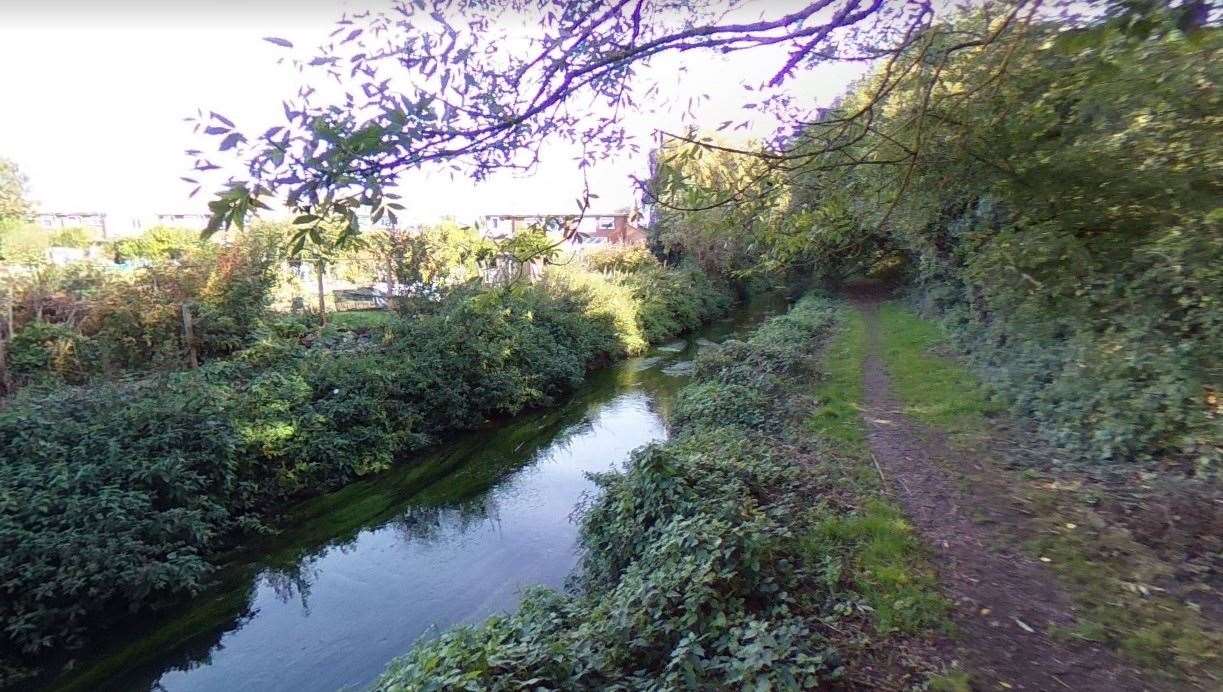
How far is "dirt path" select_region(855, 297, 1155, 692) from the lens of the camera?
3.18m

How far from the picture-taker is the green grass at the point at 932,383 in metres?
7.97

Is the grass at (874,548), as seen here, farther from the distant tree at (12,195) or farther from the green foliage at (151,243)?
the green foliage at (151,243)

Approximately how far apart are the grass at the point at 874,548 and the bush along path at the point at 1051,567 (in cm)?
12

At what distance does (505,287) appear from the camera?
3.56 meters

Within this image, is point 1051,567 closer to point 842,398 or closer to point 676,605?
point 676,605

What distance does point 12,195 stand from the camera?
645 inches

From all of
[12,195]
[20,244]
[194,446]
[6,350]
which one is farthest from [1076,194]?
[12,195]

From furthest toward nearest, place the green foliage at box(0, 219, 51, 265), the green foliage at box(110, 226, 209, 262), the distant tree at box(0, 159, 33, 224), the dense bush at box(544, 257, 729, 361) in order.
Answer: the dense bush at box(544, 257, 729, 361) → the green foliage at box(110, 226, 209, 262) → the distant tree at box(0, 159, 33, 224) → the green foliage at box(0, 219, 51, 265)

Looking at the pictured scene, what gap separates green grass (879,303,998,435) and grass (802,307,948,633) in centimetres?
134

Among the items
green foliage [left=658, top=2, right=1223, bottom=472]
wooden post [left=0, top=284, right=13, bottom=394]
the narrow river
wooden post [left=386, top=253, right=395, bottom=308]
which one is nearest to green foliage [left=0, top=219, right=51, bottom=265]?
wooden post [left=0, top=284, right=13, bottom=394]

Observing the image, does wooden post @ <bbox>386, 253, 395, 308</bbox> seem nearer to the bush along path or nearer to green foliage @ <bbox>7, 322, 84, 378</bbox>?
green foliage @ <bbox>7, 322, 84, 378</bbox>

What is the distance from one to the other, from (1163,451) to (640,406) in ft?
33.2

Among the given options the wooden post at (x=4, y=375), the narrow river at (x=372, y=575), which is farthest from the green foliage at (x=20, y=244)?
the narrow river at (x=372, y=575)

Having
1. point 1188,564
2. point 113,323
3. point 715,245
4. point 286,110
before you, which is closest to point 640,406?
point 113,323
